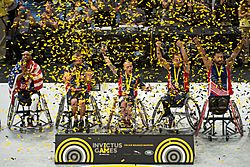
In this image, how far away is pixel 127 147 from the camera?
27.6 feet

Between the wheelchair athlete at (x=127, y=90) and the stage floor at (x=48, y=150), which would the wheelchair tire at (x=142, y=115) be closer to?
the wheelchair athlete at (x=127, y=90)

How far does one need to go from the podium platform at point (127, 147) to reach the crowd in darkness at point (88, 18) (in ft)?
18.9

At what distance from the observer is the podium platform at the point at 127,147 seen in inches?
330

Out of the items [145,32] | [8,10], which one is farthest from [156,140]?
[8,10]

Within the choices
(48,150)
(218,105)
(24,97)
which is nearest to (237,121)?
(218,105)

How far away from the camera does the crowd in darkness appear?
14.1 meters

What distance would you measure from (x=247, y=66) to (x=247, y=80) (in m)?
1.01

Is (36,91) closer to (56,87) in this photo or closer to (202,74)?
(56,87)

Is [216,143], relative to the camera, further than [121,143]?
Yes

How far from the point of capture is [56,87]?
526 inches

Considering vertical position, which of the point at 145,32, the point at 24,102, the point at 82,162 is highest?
the point at 145,32

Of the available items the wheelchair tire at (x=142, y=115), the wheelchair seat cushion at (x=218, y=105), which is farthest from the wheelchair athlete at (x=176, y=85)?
the wheelchair seat cushion at (x=218, y=105)

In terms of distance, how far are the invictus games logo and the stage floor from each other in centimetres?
65

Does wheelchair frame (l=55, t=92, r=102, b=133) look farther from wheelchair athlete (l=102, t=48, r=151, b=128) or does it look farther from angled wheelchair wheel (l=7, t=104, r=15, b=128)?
angled wheelchair wheel (l=7, t=104, r=15, b=128)
